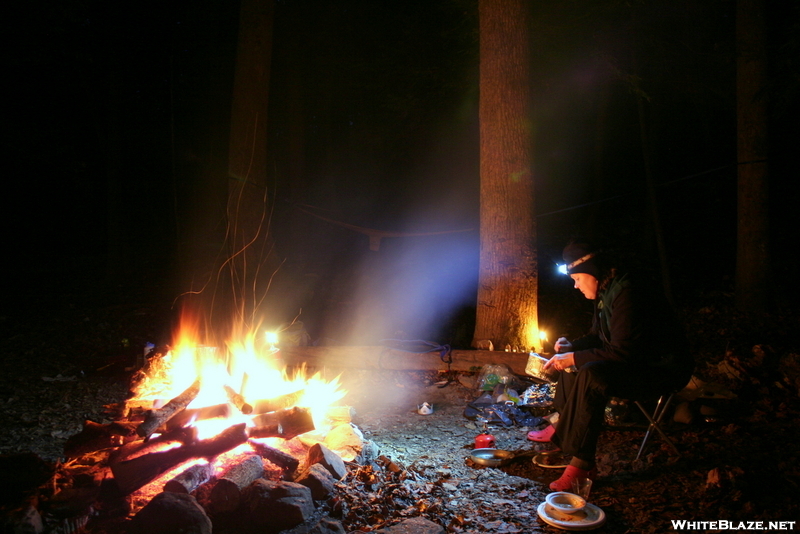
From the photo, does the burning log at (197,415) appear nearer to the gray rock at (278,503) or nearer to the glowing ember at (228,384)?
the glowing ember at (228,384)

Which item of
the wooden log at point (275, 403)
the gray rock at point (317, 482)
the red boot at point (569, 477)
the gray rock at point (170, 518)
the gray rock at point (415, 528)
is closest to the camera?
the gray rock at point (170, 518)

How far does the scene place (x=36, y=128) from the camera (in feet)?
30.4

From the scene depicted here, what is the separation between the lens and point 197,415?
3.27 meters

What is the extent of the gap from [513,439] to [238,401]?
7.05 ft

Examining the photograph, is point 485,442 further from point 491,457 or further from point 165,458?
point 165,458

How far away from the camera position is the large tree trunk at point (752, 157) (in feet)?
21.5

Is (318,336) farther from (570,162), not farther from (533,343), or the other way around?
(570,162)

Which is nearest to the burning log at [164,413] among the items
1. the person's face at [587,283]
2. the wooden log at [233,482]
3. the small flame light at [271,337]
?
the wooden log at [233,482]

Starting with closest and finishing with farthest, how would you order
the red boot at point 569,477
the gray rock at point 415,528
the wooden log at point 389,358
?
the gray rock at point 415,528, the red boot at point 569,477, the wooden log at point 389,358

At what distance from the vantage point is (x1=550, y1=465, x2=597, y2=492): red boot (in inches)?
113

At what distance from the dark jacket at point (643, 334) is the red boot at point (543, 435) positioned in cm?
83

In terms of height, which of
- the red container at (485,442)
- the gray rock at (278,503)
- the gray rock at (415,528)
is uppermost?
the red container at (485,442)

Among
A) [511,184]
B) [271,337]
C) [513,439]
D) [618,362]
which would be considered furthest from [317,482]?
[511,184]

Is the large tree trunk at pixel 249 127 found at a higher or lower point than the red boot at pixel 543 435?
higher
